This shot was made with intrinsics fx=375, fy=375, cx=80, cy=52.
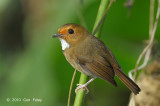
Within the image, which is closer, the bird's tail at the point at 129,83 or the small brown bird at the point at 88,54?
the bird's tail at the point at 129,83

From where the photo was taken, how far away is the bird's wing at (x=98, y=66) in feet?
10.9

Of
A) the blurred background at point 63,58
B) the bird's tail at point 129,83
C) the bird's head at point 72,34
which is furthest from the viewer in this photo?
the blurred background at point 63,58

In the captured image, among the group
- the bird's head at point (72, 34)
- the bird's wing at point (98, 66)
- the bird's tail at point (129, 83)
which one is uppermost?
the bird's head at point (72, 34)

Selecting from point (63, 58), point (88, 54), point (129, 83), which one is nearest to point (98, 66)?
point (88, 54)

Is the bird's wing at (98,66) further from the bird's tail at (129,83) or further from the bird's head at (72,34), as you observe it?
the bird's head at (72,34)

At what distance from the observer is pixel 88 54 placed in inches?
134

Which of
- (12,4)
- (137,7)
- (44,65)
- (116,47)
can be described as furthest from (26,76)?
(12,4)

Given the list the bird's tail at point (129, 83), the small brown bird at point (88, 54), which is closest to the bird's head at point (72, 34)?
the small brown bird at point (88, 54)

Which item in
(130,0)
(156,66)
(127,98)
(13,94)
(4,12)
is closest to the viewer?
(130,0)

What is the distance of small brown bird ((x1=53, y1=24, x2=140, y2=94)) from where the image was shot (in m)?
3.30

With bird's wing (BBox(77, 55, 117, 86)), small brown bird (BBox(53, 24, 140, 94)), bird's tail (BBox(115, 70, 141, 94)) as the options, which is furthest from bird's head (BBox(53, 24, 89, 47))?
bird's tail (BBox(115, 70, 141, 94))

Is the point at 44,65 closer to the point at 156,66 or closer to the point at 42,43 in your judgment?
the point at 42,43

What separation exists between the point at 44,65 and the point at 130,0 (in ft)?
4.37

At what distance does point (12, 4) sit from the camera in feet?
18.3
